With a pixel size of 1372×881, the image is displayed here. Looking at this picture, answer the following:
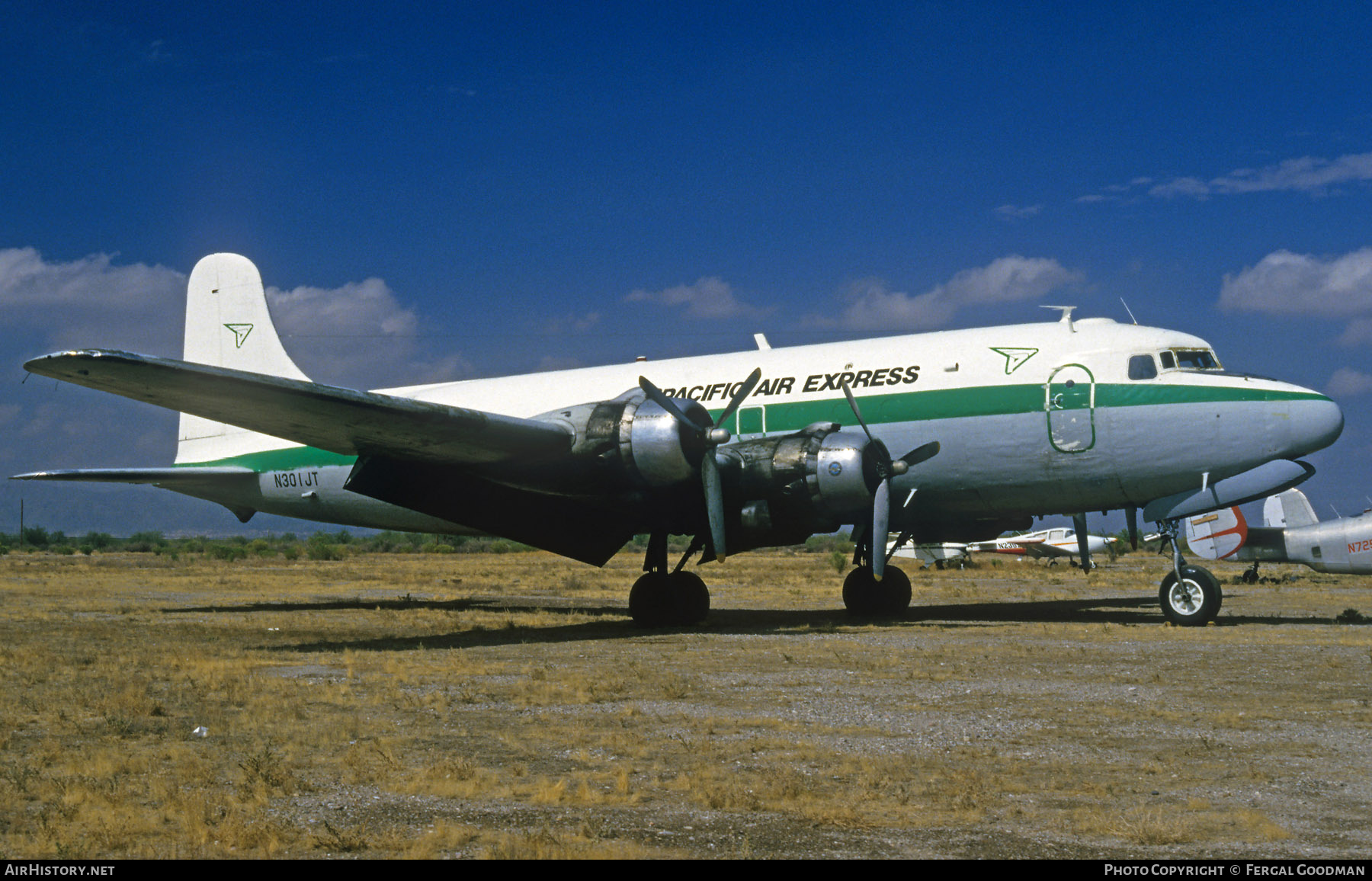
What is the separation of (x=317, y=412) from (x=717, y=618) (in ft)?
26.4

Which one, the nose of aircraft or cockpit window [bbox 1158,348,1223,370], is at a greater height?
cockpit window [bbox 1158,348,1223,370]

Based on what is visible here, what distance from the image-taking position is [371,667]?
11.8m

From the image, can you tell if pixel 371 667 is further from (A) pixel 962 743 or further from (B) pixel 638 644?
(A) pixel 962 743

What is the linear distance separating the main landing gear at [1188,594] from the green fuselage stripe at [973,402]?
205cm

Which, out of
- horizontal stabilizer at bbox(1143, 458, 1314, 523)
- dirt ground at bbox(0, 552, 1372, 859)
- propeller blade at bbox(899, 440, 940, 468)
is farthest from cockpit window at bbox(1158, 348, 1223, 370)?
dirt ground at bbox(0, 552, 1372, 859)

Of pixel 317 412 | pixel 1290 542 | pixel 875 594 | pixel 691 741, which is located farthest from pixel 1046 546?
pixel 691 741

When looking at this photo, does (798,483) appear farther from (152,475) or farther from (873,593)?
(152,475)

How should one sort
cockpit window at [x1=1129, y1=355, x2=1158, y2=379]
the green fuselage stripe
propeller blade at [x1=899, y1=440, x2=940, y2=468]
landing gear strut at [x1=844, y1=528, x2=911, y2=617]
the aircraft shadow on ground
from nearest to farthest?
the aircraft shadow on ground, the green fuselage stripe, cockpit window at [x1=1129, y1=355, x2=1158, y2=379], propeller blade at [x1=899, y1=440, x2=940, y2=468], landing gear strut at [x1=844, y1=528, x2=911, y2=617]

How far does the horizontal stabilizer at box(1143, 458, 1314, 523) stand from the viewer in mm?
15141

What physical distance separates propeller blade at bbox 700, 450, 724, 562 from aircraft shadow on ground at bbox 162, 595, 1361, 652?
1.69m

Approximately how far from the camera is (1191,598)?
1552 centimetres

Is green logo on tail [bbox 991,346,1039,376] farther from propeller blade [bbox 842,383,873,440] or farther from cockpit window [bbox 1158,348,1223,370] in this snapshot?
propeller blade [bbox 842,383,873,440]

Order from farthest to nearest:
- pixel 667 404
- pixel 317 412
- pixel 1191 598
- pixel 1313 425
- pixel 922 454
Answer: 1. pixel 922 454
2. pixel 1191 598
3. pixel 667 404
4. pixel 1313 425
5. pixel 317 412
